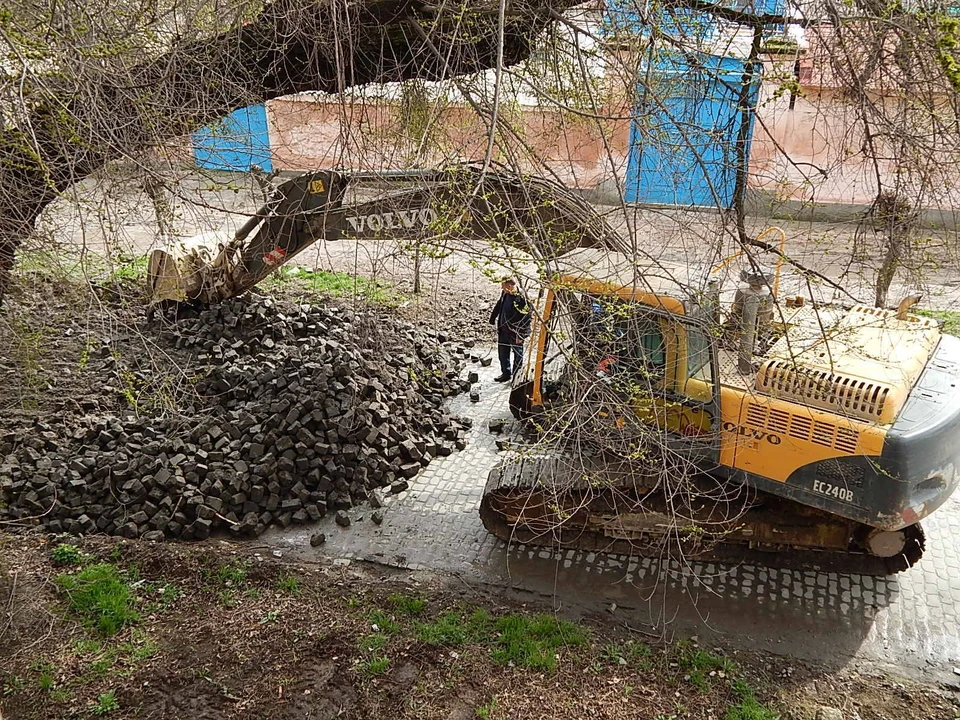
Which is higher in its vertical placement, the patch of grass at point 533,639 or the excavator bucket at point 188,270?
the excavator bucket at point 188,270

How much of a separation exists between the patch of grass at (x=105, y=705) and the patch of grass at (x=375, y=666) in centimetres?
159

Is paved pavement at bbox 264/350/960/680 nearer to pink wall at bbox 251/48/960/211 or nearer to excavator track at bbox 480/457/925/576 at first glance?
excavator track at bbox 480/457/925/576

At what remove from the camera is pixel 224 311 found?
9141 mm

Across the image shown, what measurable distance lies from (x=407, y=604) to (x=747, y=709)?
2.51 metres

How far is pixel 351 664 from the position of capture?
5.16 m

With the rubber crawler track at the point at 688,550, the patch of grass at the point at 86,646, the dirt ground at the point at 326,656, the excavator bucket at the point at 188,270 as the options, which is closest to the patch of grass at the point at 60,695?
the dirt ground at the point at 326,656

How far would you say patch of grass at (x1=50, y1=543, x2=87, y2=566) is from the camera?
6.06 m

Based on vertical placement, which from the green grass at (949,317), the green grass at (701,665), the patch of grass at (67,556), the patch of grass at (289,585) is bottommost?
the green grass at (701,665)

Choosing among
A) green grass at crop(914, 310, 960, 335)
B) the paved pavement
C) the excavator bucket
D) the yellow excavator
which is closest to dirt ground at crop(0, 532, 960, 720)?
the paved pavement

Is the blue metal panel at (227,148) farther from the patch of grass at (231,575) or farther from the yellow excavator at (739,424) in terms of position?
the patch of grass at (231,575)

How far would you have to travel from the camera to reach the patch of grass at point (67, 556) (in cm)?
606

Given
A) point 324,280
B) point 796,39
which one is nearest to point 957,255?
point 796,39

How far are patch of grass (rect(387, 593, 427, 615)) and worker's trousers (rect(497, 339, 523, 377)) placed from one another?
3515 mm

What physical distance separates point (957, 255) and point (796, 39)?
64.4 inches
